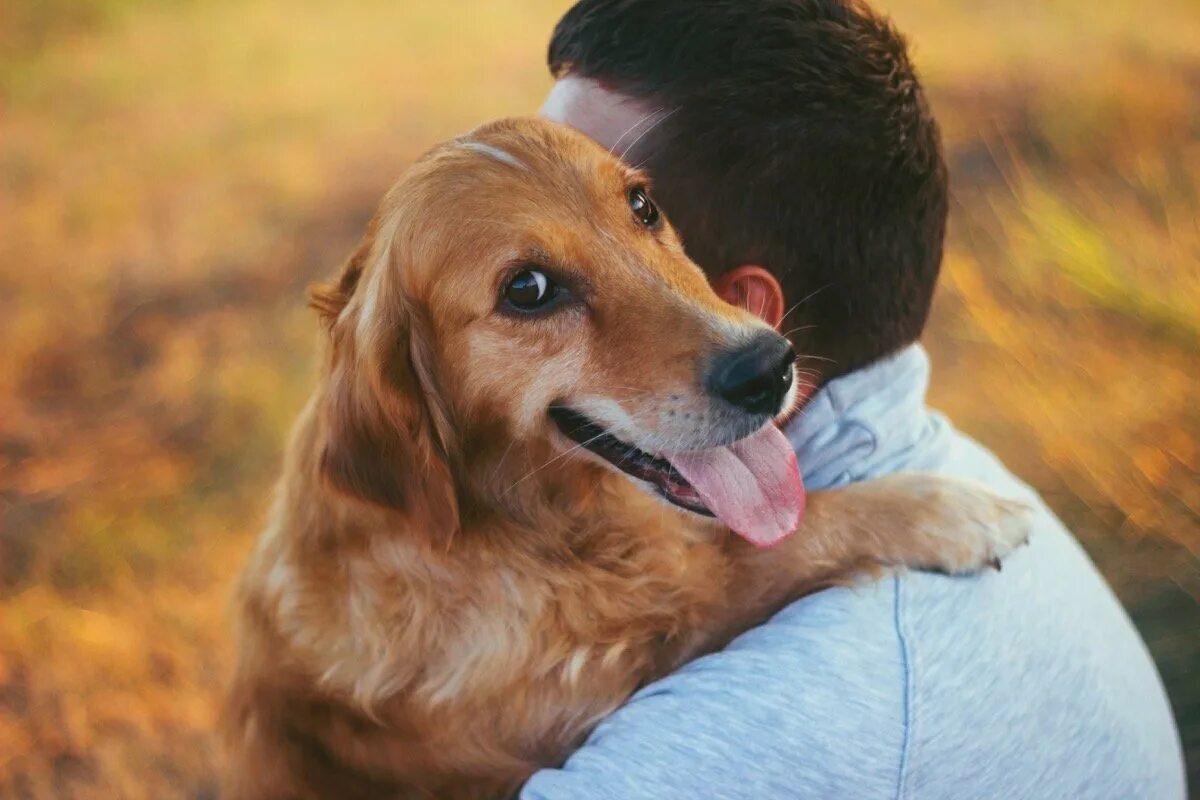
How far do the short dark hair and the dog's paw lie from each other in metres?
0.31

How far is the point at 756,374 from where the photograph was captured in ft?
5.55

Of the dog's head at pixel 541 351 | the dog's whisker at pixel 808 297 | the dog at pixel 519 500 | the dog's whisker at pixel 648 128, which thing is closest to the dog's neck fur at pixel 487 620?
the dog at pixel 519 500

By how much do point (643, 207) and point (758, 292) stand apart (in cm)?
30

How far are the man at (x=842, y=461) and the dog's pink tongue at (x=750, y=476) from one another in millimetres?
155

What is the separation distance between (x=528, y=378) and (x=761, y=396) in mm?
447

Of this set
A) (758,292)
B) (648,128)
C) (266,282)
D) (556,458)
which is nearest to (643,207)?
(648,128)

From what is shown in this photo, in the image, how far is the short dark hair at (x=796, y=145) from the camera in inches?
73.7

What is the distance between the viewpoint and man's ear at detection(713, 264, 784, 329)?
198cm

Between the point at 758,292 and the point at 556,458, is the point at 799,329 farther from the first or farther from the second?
the point at 556,458

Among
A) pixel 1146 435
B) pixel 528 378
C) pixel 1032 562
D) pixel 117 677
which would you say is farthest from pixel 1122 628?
pixel 117 677

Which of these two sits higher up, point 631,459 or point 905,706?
point 631,459

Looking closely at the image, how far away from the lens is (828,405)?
1942mm

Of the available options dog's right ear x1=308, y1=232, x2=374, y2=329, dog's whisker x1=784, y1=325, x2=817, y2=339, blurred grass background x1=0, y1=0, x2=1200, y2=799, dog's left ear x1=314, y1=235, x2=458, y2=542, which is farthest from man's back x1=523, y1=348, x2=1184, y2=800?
blurred grass background x1=0, y1=0, x2=1200, y2=799

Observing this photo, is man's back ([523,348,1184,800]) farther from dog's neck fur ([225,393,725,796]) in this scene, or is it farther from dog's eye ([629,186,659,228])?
dog's eye ([629,186,659,228])
